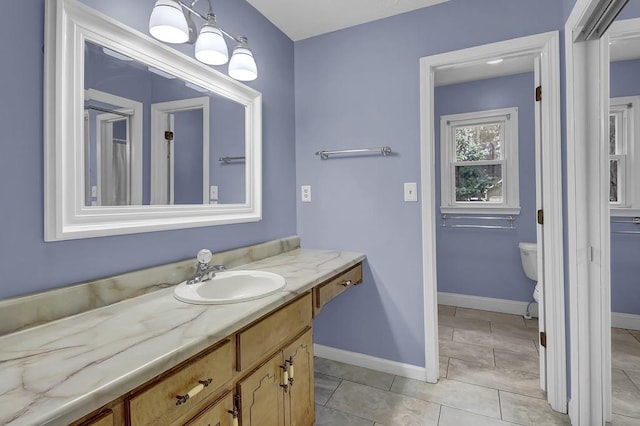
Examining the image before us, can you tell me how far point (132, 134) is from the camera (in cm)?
134

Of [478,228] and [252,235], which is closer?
[252,235]

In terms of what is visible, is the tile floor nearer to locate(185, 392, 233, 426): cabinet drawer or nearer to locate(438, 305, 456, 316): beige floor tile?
locate(438, 305, 456, 316): beige floor tile

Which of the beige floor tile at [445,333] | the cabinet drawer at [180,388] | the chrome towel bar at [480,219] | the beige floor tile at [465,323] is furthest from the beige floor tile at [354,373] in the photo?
the chrome towel bar at [480,219]

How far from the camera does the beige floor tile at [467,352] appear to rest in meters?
2.34

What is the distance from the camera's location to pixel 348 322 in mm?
2318

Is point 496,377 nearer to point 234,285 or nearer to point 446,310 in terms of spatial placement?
point 446,310

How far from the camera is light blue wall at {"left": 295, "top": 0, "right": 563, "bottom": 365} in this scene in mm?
2033

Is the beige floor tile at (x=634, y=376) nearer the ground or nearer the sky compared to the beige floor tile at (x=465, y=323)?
nearer the sky

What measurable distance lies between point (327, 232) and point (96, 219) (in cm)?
148

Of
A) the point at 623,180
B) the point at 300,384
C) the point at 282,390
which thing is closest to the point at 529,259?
the point at 623,180

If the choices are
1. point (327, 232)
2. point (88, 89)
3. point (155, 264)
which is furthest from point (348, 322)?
point (88, 89)

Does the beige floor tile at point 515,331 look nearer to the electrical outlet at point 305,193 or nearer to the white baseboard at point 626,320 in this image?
the white baseboard at point 626,320

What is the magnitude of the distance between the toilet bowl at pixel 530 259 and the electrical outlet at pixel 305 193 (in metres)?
2.12

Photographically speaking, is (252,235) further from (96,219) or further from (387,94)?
(387,94)
